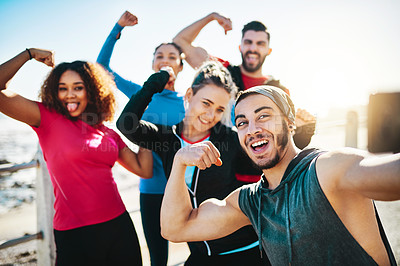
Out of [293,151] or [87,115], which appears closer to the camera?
[293,151]

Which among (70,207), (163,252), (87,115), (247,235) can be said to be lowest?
(163,252)

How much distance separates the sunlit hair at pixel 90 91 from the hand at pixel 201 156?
3.92 ft

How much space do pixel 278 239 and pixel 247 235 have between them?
1.79 feet

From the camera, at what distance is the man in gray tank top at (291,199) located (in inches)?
44.4

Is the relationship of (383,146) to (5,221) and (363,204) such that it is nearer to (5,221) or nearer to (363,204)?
(363,204)

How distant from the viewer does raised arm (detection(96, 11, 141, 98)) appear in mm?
3098

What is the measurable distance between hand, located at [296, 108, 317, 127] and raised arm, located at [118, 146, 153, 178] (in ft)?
4.67

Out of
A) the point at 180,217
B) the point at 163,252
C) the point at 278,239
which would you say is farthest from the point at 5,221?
the point at 278,239

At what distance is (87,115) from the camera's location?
2352mm

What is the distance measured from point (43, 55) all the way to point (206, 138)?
1622 millimetres

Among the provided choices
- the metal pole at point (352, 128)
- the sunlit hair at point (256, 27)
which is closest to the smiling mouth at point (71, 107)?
the sunlit hair at point (256, 27)

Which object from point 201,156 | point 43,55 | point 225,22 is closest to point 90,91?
point 43,55

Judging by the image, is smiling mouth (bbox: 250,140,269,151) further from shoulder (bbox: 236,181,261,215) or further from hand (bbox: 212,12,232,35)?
hand (bbox: 212,12,232,35)

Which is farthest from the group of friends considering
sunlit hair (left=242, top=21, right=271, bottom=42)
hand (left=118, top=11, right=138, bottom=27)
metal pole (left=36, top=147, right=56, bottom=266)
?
sunlit hair (left=242, top=21, right=271, bottom=42)
